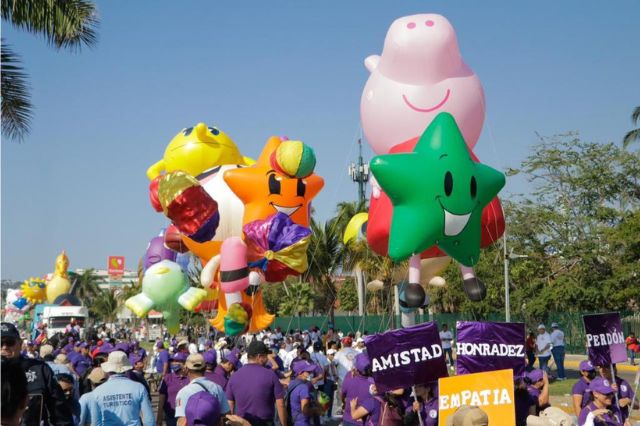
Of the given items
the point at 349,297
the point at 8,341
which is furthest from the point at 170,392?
the point at 349,297

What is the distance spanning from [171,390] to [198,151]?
14.9 m

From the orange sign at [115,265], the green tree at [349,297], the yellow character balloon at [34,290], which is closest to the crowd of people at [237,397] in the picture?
the green tree at [349,297]

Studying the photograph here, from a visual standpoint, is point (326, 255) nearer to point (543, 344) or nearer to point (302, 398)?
point (543, 344)

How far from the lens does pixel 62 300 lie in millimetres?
51500

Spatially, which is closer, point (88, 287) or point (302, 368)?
point (302, 368)

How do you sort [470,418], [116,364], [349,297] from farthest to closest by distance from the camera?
1. [349,297]
2. [116,364]
3. [470,418]

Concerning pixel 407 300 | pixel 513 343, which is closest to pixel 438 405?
pixel 513 343

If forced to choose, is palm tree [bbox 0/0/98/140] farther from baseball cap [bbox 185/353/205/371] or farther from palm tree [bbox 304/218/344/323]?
palm tree [bbox 304/218/344/323]

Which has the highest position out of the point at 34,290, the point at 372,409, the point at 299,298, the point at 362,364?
the point at 34,290

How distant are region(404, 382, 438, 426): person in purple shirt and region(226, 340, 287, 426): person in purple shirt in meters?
1.51

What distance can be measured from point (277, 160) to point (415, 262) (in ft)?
24.6

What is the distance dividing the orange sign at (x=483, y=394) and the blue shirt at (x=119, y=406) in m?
2.35

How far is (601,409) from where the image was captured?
23.7ft

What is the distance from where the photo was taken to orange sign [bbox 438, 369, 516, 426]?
6.66m
